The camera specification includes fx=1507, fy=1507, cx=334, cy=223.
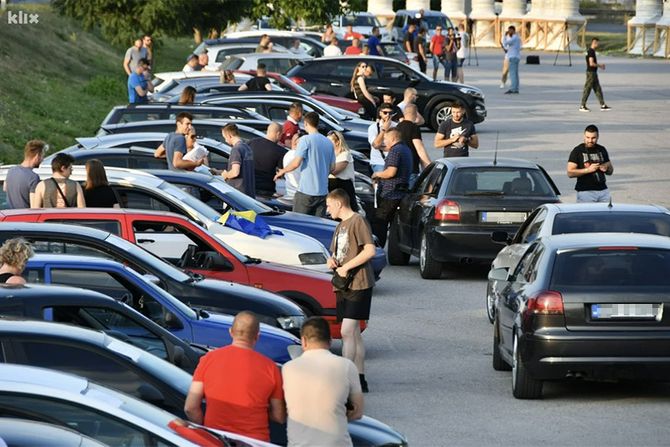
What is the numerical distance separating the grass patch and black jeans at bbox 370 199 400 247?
9.31m

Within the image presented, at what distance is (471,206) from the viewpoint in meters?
17.5

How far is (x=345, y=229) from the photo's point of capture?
1180 cm

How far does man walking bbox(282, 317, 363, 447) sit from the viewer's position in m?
7.70

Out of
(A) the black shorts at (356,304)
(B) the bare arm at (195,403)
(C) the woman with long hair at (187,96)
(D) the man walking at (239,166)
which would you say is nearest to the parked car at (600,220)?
Result: (A) the black shorts at (356,304)

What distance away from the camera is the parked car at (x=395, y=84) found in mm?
34750

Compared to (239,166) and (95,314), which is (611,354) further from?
(239,166)

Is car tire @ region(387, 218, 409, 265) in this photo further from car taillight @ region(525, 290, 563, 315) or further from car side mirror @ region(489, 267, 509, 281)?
car taillight @ region(525, 290, 563, 315)

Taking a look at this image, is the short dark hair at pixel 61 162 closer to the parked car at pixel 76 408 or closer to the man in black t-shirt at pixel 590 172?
the man in black t-shirt at pixel 590 172

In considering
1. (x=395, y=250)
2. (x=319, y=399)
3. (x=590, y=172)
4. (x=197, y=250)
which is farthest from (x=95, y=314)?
(x=395, y=250)

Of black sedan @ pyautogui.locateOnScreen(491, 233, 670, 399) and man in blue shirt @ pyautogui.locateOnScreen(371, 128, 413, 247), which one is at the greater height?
black sedan @ pyautogui.locateOnScreen(491, 233, 670, 399)

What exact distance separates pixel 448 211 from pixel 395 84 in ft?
58.2

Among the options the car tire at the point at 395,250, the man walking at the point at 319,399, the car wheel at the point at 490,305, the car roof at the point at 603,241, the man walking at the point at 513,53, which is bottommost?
the man walking at the point at 513,53

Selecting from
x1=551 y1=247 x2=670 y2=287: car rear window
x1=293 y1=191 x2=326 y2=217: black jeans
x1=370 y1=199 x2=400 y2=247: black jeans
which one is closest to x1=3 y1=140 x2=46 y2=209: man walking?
x1=293 y1=191 x2=326 y2=217: black jeans

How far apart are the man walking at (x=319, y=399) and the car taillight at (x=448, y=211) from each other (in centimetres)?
976
